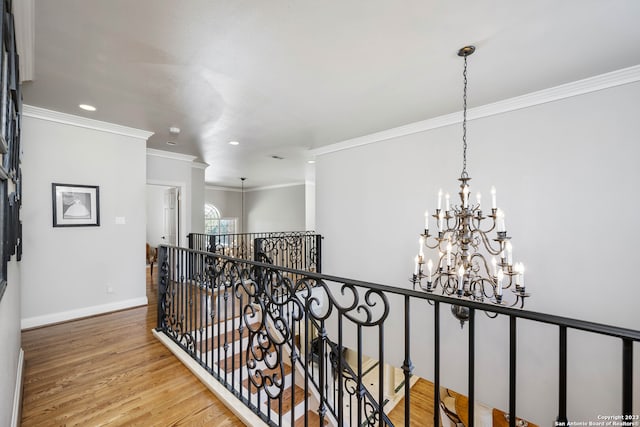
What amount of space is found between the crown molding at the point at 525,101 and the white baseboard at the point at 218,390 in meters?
3.61

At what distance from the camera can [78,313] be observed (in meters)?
3.60

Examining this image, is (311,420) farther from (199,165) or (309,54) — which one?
(199,165)

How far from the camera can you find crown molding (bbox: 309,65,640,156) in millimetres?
2504

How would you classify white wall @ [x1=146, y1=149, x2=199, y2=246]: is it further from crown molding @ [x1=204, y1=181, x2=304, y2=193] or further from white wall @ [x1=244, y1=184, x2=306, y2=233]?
white wall @ [x1=244, y1=184, x2=306, y2=233]

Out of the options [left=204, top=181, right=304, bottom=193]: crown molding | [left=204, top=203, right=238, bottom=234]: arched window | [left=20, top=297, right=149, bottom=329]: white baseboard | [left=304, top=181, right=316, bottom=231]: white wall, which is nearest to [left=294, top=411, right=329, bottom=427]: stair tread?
[left=20, top=297, right=149, bottom=329]: white baseboard

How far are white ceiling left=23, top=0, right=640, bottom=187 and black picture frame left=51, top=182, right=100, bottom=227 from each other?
0.95 meters

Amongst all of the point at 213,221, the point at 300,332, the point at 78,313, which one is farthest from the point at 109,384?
the point at 213,221

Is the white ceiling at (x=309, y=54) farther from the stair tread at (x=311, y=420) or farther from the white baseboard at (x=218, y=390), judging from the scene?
the stair tread at (x=311, y=420)

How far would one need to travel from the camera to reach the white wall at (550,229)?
253 centimetres

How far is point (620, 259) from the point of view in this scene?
253 centimetres

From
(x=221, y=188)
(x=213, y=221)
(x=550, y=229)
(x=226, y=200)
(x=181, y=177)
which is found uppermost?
(x=221, y=188)

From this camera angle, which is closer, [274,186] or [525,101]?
[525,101]

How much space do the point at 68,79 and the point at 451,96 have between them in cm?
372

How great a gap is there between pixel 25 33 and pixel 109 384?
261 cm
